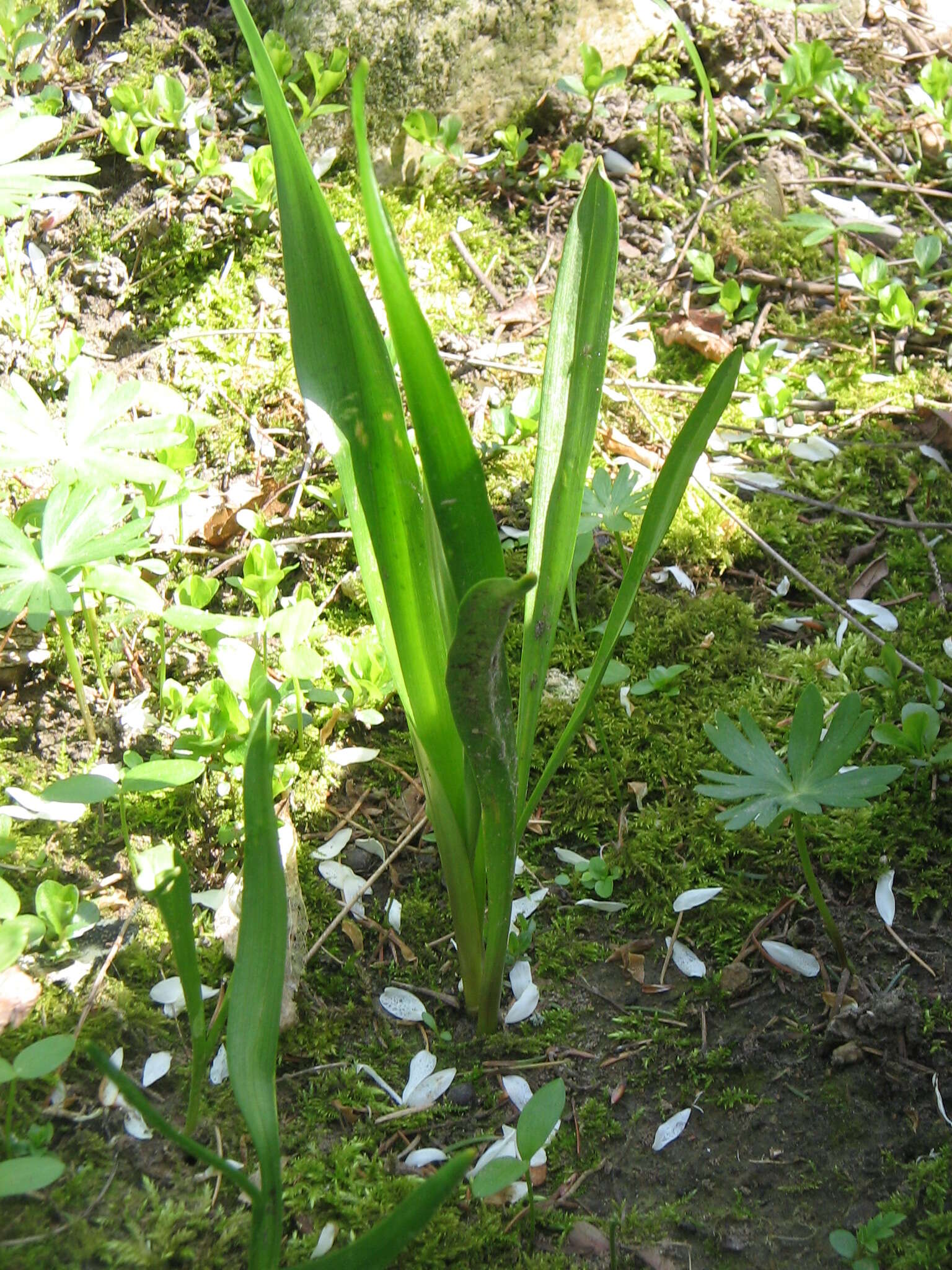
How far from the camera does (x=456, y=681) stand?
2.62ft

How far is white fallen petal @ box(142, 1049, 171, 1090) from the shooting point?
1.05 m

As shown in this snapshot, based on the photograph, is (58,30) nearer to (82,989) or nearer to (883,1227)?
(82,989)

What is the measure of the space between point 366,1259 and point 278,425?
146cm

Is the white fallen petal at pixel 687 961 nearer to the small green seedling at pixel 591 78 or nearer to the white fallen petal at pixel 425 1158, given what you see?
the white fallen petal at pixel 425 1158

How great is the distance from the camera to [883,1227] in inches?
35.7

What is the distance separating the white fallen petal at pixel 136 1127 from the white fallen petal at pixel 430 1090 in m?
0.26

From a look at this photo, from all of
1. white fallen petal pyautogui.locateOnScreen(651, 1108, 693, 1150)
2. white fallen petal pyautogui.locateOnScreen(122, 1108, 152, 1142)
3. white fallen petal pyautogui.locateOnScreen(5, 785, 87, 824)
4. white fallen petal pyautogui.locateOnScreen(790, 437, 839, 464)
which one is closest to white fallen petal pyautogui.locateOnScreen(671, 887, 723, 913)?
white fallen petal pyautogui.locateOnScreen(651, 1108, 693, 1150)

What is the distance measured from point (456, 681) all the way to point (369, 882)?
1.81ft

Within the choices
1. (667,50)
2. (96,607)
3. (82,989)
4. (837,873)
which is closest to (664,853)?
(837,873)

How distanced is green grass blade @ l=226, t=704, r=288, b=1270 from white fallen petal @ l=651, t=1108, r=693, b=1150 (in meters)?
0.42

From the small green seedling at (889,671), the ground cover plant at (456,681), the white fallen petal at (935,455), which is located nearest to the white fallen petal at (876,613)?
the ground cover plant at (456,681)

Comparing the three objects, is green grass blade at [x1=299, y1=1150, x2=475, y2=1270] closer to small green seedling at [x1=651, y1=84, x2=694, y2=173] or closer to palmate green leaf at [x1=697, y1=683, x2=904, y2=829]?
palmate green leaf at [x1=697, y1=683, x2=904, y2=829]

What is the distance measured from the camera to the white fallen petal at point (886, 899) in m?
1.20

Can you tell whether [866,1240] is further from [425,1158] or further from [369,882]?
[369,882]
